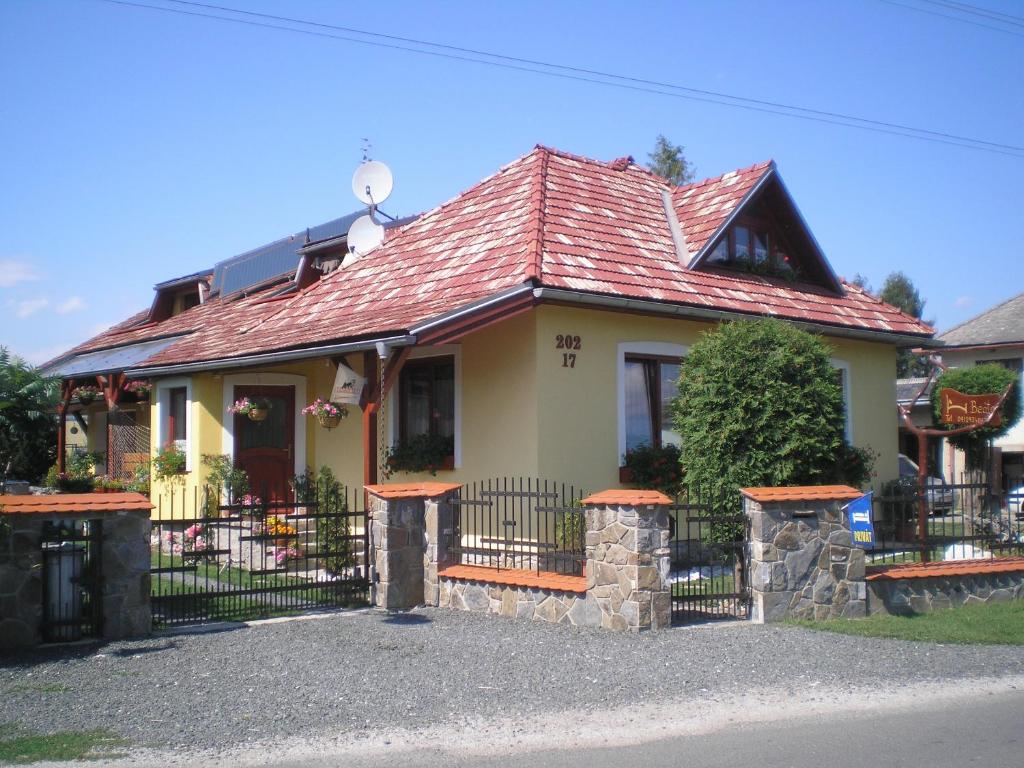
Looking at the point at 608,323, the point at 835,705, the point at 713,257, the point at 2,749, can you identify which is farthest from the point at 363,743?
the point at 713,257

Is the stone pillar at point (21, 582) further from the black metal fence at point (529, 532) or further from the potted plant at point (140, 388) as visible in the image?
the potted plant at point (140, 388)

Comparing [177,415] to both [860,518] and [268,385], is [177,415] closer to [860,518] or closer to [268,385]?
[268,385]

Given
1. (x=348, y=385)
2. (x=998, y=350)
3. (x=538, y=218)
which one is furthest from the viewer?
(x=998, y=350)

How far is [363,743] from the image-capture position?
239 inches

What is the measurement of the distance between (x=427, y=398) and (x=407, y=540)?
141 inches

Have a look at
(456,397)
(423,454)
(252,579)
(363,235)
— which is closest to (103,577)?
(252,579)

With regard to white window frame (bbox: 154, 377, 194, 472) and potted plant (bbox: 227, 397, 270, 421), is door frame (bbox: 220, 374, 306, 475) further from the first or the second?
white window frame (bbox: 154, 377, 194, 472)

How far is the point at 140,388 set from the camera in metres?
18.2

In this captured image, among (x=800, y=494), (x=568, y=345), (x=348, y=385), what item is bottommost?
(x=800, y=494)

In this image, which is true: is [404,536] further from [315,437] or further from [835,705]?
[315,437]

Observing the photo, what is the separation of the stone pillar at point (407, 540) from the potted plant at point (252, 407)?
5050 mm

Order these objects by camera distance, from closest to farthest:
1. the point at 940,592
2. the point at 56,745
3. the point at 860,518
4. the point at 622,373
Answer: the point at 56,745 < the point at 860,518 < the point at 940,592 < the point at 622,373

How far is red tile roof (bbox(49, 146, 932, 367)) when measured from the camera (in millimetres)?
12664

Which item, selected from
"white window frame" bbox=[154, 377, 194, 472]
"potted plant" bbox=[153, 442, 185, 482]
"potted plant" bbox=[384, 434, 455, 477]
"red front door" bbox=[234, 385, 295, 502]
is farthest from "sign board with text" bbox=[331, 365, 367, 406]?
"potted plant" bbox=[153, 442, 185, 482]
